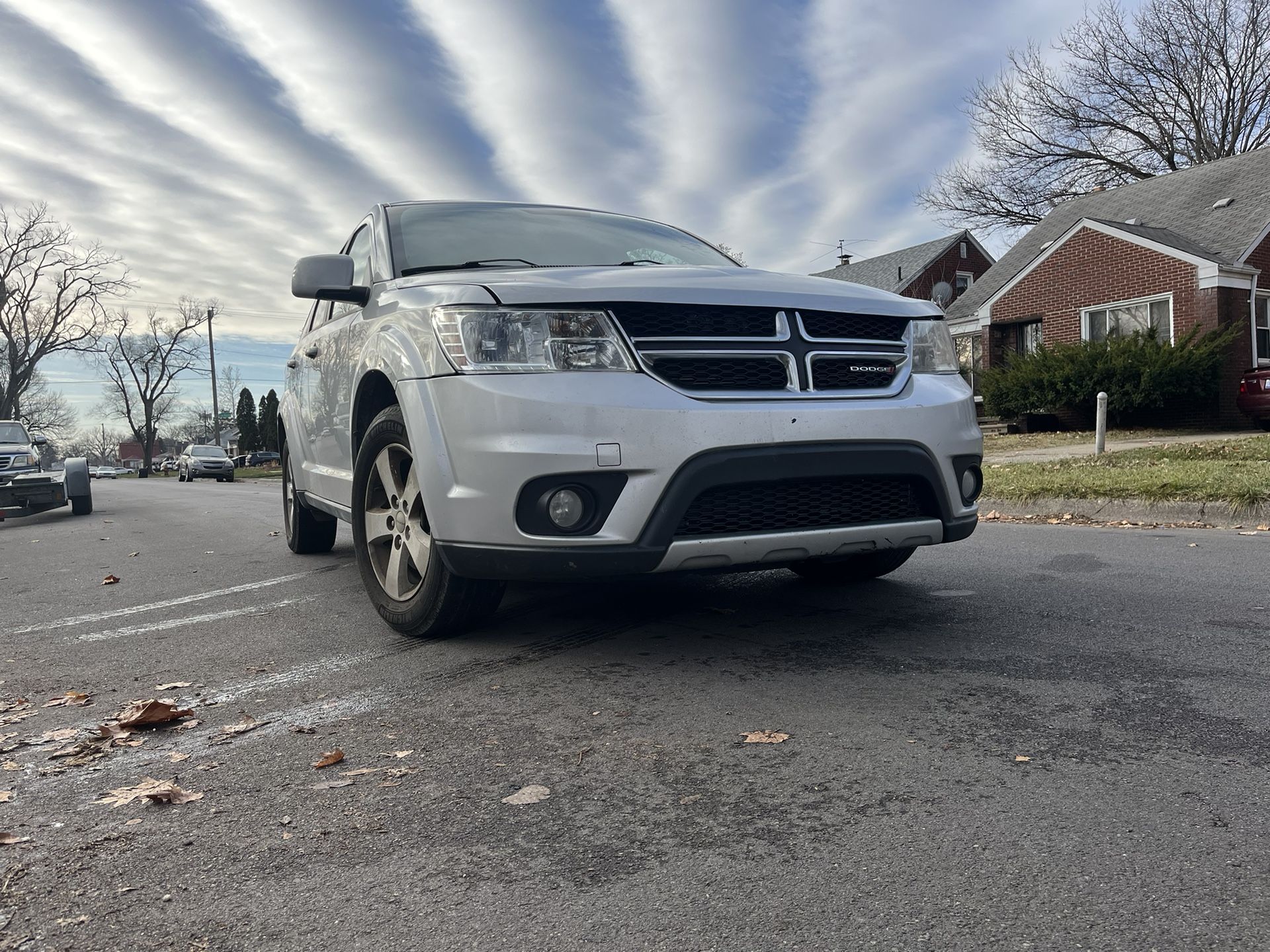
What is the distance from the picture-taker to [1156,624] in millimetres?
3809

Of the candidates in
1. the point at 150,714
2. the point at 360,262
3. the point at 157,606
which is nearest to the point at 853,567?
the point at 360,262

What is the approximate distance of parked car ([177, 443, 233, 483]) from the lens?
38844 mm

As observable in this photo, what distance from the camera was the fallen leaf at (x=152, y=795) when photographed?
237 centimetres

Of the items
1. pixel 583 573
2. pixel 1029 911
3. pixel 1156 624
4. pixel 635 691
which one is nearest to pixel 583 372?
pixel 583 573

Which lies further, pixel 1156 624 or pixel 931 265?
pixel 931 265

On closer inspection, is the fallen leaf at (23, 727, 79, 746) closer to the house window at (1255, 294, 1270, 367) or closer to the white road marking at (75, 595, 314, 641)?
the white road marking at (75, 595, 314, 641)

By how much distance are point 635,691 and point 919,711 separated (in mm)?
861

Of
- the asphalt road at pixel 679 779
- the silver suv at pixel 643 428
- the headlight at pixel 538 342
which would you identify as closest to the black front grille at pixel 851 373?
the silver suv at pixel 643 428

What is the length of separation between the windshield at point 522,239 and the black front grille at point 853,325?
1.14 meters

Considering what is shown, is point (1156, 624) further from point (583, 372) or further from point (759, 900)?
point (759, 900)

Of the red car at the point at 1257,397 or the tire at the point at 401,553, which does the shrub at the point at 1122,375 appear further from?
the tire at the point at 401,553

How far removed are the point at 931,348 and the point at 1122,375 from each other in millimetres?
16315

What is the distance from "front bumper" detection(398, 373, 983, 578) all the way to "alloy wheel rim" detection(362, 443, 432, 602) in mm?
352

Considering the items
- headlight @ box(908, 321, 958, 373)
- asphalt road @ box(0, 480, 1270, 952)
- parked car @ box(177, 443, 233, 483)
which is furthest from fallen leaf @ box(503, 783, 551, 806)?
parked car @ box(177, 443, 233, 483)
